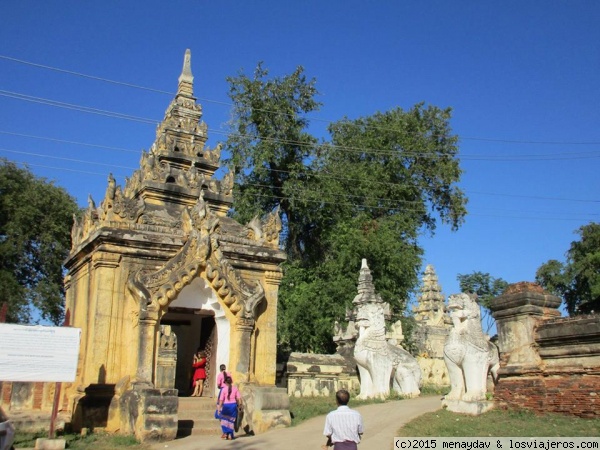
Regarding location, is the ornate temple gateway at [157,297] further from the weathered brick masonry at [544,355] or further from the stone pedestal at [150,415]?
the weathered brick masonry at [544,355]

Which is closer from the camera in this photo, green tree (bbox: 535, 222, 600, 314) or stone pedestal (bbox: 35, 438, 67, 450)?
stone pedestal (bbox: 35, 438, 67, 450)

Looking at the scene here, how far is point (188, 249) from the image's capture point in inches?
543

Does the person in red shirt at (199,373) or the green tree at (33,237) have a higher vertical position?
the green tree at (33,237)

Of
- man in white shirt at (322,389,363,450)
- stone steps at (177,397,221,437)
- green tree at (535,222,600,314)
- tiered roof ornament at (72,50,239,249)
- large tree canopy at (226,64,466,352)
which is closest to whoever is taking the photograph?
man in white shirt at (322,389,363,450)

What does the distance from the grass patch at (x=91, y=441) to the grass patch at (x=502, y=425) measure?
15.6ft

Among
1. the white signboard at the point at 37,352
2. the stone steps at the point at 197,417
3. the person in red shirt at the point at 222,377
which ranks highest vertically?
the white signboard at the point at 37,352

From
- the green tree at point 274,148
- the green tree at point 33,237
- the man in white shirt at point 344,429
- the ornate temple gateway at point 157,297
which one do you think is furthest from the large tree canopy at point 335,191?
the man in white shirt at point 344,429

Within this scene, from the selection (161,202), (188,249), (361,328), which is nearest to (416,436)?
(188,249)

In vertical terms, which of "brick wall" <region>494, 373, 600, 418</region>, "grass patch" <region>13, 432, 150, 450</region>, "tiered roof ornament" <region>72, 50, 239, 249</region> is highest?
"tiered roof ornament" <region>72, 50, 239, 249</region>

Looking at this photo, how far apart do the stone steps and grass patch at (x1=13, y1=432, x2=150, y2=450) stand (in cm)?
126

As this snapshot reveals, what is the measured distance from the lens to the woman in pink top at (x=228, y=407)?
12.2 meters

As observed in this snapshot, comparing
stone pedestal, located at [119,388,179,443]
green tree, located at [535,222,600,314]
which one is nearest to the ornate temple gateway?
stone pedestal, located at [119,388,179,443]

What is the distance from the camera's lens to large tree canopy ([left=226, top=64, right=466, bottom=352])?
30.0 m

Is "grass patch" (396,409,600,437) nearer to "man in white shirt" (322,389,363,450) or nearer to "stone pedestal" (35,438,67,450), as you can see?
"man in white shirt" (322,389,363,450)
